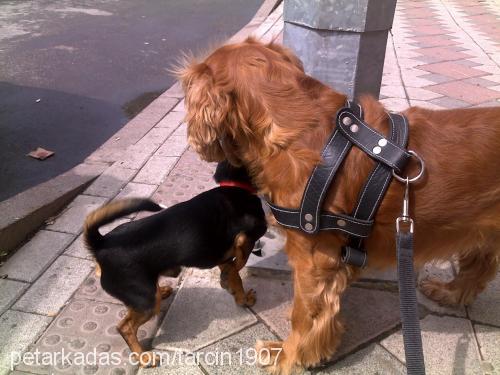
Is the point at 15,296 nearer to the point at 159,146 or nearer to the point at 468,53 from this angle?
the point at 159,146

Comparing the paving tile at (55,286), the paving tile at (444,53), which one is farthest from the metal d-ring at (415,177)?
the paving tile at (444,53)

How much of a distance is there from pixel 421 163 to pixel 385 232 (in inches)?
14.1

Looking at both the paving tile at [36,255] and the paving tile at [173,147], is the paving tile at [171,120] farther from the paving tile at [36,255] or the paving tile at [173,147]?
the paving tile at [36,255]

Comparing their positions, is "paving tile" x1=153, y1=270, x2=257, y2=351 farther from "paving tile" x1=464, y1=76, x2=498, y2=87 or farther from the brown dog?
"paving tile" x1=464, y1=76, x2=498, y2=87

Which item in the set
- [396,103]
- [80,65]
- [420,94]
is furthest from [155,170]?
[80,65]

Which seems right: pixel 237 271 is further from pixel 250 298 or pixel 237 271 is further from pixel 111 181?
pixel 111 181

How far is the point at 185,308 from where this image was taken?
2.64 m

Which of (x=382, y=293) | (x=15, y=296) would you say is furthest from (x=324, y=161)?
(x=15, y=296)

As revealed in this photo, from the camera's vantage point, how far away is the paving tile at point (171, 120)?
4.94m

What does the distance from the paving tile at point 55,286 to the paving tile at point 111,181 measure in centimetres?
84

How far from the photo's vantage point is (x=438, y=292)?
268cm

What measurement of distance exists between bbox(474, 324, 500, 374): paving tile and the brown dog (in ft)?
2.34

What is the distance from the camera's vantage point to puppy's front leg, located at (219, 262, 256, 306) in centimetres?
259

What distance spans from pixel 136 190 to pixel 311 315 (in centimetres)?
213
